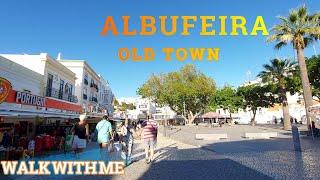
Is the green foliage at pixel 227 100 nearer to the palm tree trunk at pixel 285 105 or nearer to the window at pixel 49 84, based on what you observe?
the palm tree trunk at pixel 285 105

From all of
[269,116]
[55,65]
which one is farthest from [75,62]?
[269,116]

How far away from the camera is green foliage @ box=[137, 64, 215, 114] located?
6253 cm

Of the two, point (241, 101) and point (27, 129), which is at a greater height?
point (241, 101)

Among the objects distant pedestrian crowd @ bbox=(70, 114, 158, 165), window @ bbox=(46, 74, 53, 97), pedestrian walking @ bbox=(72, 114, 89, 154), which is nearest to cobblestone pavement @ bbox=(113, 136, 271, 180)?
distant pedestrian crowd @ bbox=(70, 114, 158, 165)

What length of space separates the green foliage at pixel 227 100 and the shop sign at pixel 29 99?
51.3 meters

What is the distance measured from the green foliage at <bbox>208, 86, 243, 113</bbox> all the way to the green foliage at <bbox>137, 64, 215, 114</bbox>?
3.02 m

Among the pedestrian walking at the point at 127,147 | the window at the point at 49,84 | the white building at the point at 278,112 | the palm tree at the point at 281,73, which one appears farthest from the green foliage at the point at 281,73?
the white building at the point at 278,112

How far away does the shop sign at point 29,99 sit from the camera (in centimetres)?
1506

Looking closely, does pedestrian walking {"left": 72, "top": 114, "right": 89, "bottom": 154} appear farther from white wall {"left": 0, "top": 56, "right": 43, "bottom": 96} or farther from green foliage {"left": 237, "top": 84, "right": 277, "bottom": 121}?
green foliage {"left": 237, "top": 84, "right": 277, "bottom": 121}

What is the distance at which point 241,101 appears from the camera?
62750 mm

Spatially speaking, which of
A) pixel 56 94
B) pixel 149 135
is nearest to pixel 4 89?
pixel 149 135

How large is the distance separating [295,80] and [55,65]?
24300mm

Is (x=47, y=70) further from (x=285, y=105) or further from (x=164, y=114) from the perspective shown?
(x=164, y=114)

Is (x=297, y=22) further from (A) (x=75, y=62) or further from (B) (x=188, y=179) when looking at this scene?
(A) (x=75, y=62)
